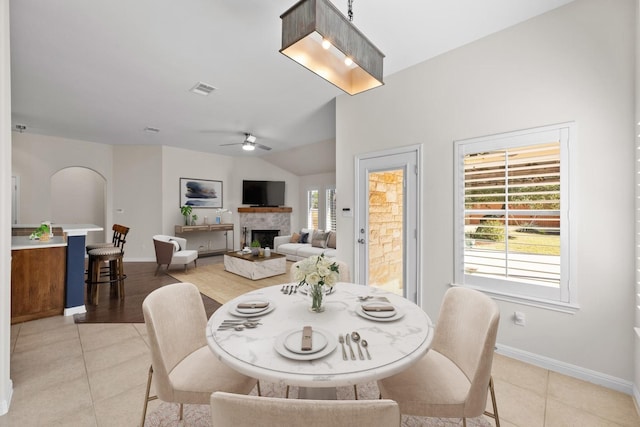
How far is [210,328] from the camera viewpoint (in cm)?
122

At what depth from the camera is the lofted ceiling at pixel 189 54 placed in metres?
2.09

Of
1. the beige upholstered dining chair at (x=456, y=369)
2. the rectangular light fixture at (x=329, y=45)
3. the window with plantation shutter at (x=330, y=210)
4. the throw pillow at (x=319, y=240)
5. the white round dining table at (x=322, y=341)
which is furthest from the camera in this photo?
the window with plantation shutter at (x=330, y=210)

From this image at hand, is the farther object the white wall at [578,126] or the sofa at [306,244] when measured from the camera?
the sofa at [306,244]

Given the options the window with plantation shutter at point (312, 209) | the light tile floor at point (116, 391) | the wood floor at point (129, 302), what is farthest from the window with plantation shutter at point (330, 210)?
the light tile floor at point (116, 391)

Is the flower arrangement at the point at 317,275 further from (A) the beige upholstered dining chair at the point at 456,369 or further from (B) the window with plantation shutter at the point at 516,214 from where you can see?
(B) the window with plantation shutter at the point at 516,214

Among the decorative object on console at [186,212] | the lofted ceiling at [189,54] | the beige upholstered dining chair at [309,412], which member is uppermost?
the lofted ceiling at [189,54]

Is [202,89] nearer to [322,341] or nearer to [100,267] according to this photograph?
[100,267]

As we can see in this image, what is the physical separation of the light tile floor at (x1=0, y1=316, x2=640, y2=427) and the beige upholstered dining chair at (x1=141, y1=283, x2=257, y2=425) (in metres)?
0.63

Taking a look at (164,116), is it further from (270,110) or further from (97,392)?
(97,392)

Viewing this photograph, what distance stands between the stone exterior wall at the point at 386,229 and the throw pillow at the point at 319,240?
3.11 m

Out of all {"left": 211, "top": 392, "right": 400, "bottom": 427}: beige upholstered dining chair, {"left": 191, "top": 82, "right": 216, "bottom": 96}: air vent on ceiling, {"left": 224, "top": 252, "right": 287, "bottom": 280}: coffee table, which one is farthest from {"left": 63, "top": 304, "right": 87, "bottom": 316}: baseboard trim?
{"left": 211, "top": 392, "right": 400, "bottom": 427}: beige upholstered dining chair

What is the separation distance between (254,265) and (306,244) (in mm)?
2135

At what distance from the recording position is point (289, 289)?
1761 mm

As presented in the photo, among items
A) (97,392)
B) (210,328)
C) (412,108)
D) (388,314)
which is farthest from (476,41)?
(97,392)
